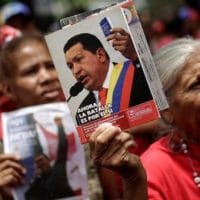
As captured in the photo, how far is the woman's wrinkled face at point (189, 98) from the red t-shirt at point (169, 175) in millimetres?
85

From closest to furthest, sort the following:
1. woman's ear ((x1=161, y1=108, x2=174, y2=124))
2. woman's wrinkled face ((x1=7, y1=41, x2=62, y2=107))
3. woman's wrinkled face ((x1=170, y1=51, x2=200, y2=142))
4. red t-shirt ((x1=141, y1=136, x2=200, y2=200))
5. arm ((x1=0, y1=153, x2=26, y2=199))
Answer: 1. red t-shirt ((x1=141, y1=136, x2=200, y2=200))
2. woman's wrinkled face ((x1=170, y1=51, x2=200, y2=142))
3. woman's ear ((x1=161, y1=108, x2=174, y2=124))
4. arm ((x1=0, y1=153, x2=26, y2=199))
5. woman's wrinkled face ((x1=7, y1=41, x2=62, y2=107))

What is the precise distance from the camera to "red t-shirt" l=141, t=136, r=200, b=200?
2.82 metres

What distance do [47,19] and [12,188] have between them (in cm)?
1379

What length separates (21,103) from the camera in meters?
3.68

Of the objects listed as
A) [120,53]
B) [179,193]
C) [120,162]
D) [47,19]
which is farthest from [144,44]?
[47,19]

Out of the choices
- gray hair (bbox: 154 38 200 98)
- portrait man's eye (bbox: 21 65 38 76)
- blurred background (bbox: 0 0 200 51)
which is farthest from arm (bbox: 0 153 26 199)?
blurred background (bbox: 0 0 200 51)

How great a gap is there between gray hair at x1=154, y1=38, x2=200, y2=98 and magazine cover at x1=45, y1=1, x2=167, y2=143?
50 centimetres

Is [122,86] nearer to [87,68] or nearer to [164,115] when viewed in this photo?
[87,68]

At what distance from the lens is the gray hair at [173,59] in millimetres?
2969

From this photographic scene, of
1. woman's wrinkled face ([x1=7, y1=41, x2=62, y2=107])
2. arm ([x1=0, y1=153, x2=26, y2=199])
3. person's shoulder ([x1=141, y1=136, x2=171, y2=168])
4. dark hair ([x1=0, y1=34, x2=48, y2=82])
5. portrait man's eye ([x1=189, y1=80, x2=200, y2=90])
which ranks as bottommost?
person's shoulder ([x1=141, y1=136, x2=171, y2=168])

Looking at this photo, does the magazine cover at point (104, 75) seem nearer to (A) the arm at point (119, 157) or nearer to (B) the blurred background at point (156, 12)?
(A) the arm at point (119, 157)

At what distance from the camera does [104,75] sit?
2.47 m

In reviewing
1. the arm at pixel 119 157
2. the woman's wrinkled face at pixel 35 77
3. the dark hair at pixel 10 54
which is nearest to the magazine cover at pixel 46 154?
the woman's wrinkled face at pixel 35 77

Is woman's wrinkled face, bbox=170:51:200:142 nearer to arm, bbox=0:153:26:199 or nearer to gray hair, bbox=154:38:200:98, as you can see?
gray hair, bbox=154:38:200:98
